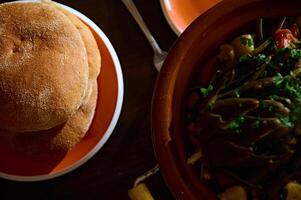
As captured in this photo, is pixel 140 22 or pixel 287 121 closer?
pixel 287 121

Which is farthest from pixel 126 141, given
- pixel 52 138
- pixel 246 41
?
pixel 246 41

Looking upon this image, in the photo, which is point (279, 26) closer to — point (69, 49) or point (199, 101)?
point (199, 101)

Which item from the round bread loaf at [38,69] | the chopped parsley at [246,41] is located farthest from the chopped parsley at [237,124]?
the round bread loaf at [38,69]

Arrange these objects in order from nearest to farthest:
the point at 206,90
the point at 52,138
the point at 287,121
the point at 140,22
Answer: the point at 287,121
the point at 206,90
the point at 52,138
the point at 140,22

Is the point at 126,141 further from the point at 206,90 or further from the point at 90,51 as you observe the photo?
the point at 206,90

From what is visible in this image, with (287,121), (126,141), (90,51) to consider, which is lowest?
(126,141)

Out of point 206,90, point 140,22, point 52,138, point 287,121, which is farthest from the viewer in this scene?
point 140,22

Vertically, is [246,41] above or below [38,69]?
below

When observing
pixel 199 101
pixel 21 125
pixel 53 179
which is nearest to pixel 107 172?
pixel 53 179
